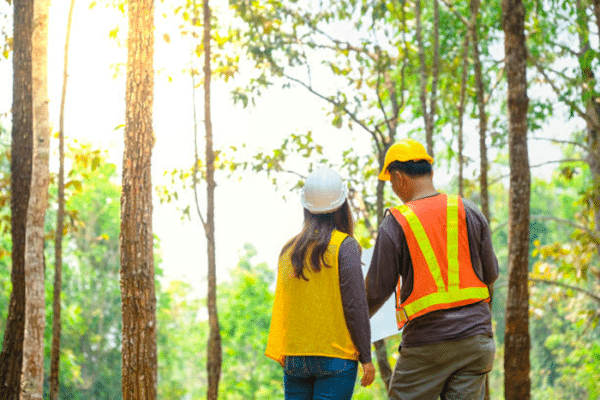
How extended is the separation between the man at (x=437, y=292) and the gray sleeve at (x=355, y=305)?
68 millimetres

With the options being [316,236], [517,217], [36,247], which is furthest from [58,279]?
[316,236]

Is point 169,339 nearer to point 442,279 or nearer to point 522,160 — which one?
point 522,160

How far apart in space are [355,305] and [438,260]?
1.28ft

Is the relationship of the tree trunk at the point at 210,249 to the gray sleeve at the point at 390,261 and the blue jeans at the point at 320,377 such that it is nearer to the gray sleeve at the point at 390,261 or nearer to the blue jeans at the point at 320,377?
the blue jeans at the point at 320,377

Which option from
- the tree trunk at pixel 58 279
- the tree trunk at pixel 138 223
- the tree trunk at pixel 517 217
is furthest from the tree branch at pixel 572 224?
the tree trunk at pixel 138 223

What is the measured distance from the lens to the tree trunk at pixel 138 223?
15.4 ft

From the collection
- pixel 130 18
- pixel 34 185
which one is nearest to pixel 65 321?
pixel 34 185

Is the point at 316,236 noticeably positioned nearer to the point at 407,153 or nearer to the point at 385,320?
the point at 407,153

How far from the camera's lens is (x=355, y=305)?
317 centimetres

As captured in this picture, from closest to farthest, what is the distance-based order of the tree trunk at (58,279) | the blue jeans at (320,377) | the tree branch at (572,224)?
the blue jeans at (320,377), the tree trunk at (58,279), the tree branch at (572,224)

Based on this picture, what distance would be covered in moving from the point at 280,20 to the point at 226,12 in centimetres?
87

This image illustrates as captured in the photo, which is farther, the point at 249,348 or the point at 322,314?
the point at 249,348

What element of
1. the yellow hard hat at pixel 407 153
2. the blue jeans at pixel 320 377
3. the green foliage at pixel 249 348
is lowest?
the green foliage at pixel 249 348

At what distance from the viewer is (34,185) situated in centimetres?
711
